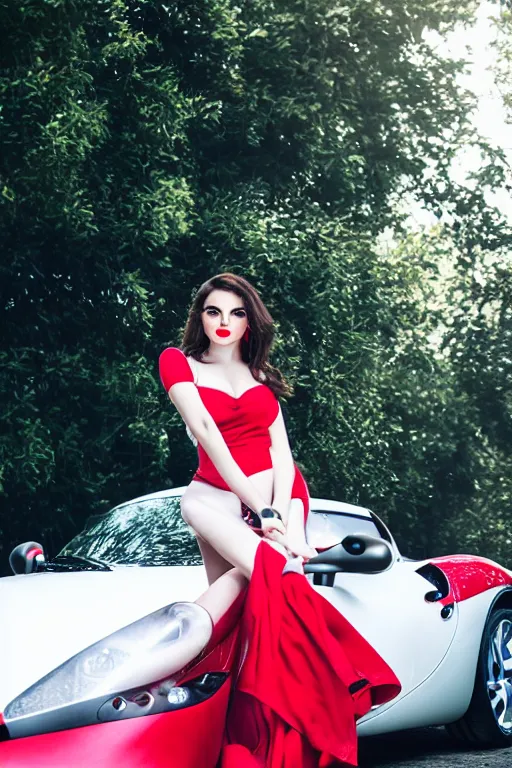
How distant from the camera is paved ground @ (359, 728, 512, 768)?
18.2ft

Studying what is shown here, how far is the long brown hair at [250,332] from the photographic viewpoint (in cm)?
445

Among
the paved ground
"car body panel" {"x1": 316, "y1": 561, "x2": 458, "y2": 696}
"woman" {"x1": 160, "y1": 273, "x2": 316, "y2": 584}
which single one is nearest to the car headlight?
"woman" {"x1": 160, "y1": 273, "x2": 316, "y2": 584}

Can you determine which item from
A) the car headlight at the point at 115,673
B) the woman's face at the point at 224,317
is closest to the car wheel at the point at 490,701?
the woman's face at the point at 224,317

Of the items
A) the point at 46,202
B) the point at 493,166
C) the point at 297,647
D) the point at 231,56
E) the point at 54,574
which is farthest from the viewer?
the point at 493,166

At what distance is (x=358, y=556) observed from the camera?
458cm


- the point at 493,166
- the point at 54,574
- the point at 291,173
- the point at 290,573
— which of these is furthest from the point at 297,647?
the point at 493,166

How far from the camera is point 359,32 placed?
19.0 m

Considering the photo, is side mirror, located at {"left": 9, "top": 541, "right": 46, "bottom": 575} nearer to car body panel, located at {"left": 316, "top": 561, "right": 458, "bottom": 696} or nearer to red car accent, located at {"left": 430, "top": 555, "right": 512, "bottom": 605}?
car body panel, located at {"left": 316, "top": 561, "right": 458, "bottom": 696}

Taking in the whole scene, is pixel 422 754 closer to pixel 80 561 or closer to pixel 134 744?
pixel 80 561

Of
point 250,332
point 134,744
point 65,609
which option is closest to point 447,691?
A: point 250,332

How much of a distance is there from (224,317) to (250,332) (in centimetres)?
14

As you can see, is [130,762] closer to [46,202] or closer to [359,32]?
[46,202]

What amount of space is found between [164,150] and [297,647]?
13.1 metres

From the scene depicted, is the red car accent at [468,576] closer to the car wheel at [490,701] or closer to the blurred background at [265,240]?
the car wheel at [490,701]
